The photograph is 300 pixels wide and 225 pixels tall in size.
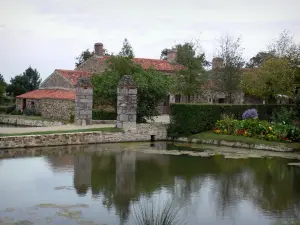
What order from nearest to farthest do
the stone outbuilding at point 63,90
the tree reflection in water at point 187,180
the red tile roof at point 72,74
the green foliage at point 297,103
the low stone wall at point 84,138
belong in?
the tree reflection in water at point 187,180, the low stone wall at point 84,138, the green foliage at point 297,103, the stone outbuilding at point 63,90, the red tile roof at point 72,74

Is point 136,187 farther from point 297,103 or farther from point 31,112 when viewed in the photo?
point 31,112

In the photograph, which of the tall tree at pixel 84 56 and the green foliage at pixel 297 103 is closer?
the green foliage at pixel 297 103

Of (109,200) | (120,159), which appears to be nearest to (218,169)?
(120,159)

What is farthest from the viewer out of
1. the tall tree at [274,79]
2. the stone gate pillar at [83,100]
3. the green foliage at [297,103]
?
the tall tree at [274,79]

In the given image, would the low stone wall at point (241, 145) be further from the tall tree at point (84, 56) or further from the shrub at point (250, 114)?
the tall tree at point (84, 56)

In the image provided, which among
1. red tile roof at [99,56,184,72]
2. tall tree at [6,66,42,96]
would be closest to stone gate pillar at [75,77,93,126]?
red tile roof at [99,56,184,72]

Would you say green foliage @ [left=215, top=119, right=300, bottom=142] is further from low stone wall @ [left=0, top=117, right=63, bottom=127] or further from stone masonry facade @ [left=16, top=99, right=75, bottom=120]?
low stone wall @ [left=0, top=117, right=63, bottom=127]

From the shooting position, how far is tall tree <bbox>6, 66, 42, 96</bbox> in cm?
4912

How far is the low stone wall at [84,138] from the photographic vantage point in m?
19.8

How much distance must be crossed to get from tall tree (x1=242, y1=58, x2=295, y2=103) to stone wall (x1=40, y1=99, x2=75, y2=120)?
1448 cm

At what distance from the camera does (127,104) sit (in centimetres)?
2478

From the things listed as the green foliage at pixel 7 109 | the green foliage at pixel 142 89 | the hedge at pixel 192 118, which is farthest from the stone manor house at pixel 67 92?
the hedge at pixel 192 118

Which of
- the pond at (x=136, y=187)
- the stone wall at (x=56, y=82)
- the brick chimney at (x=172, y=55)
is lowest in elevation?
the pond at (x=136, y=187)

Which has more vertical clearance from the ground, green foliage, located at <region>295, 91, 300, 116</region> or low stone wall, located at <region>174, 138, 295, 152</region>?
green foliage, located at <region>295, 91, 300, 116</region>
